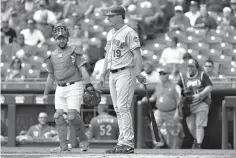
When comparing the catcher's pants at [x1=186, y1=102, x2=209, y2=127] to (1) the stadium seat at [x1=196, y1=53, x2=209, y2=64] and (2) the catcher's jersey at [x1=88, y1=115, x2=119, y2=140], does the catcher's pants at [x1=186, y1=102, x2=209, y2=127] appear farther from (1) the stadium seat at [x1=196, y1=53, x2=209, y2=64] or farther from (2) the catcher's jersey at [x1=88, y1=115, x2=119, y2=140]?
(1) the stadium seat at [x1=196, y1=53, x2=209, y2=64]

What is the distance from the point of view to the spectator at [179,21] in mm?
17062

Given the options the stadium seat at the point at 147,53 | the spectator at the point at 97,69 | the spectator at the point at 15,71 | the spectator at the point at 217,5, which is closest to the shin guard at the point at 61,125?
the spectator at the point at 97,69

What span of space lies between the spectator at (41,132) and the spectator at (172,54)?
307cm

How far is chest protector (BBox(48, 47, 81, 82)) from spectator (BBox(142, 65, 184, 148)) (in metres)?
3.69

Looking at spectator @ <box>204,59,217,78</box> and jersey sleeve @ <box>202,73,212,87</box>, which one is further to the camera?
spectator @ <box>204,59,217,78</box>

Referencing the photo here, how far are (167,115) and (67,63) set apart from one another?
398cm

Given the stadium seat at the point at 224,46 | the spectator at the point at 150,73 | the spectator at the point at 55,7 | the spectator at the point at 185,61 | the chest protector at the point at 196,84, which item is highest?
the spectator at the point at 55,7

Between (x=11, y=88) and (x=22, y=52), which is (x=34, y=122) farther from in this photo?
(x=22, y=52)

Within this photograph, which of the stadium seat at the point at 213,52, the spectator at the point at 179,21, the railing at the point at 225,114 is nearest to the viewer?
the railing at the point at 225,114

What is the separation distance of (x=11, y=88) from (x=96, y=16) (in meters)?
4.38

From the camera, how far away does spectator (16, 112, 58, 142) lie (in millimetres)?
13648

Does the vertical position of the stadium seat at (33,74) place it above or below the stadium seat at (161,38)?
below

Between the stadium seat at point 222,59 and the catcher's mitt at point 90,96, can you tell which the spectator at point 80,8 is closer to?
the stadium seat at point 222,59

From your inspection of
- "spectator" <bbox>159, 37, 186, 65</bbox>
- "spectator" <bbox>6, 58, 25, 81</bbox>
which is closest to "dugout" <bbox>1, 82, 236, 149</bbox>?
"spectator" <bbox>6, 58, 25, 81</bbox>
